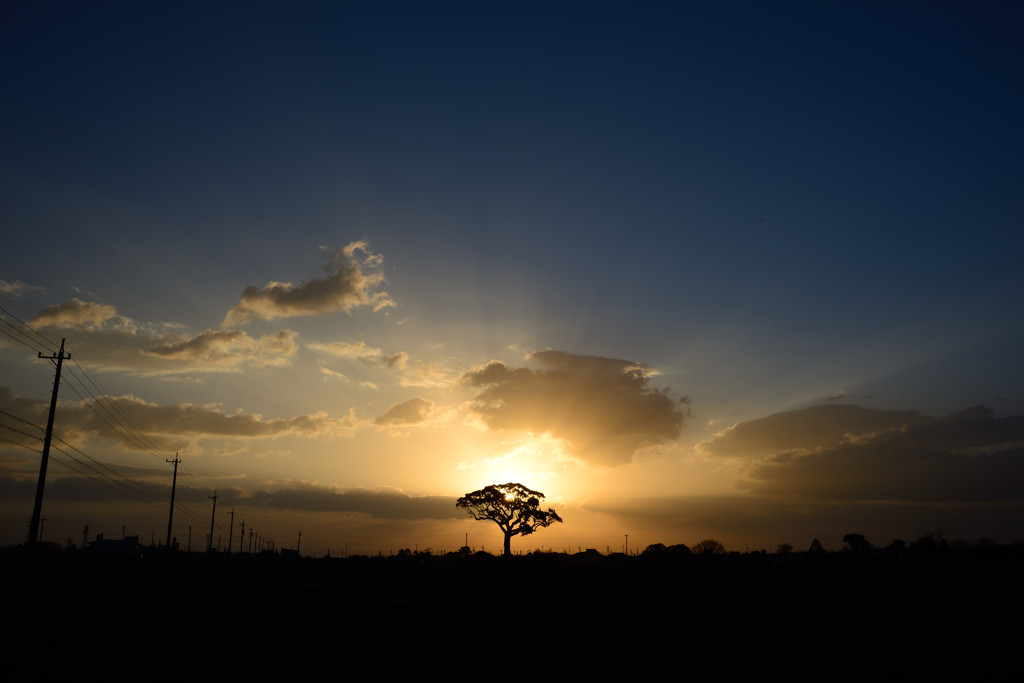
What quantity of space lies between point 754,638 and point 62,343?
46.6 metres

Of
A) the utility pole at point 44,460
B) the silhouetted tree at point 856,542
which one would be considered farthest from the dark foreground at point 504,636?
the silhouetted tree at point 856,542

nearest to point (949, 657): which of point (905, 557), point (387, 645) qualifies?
point (387, 645)

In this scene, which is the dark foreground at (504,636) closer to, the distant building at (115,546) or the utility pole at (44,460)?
the utility pole at (44,460)

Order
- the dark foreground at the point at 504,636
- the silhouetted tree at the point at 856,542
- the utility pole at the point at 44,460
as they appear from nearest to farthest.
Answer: the dark foreground at the point at 504,636 → the utility pole at the point at 44,460 → the silhouetted tree at the point at 856,542

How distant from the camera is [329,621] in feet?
64.3

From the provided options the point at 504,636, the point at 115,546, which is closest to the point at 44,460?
the point at 504,636

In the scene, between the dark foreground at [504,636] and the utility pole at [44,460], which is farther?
the utility pole at [44,460]

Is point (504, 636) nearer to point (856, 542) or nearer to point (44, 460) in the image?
point (44, 460)

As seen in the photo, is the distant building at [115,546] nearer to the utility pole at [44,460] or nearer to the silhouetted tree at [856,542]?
the utility pole at [44,460]

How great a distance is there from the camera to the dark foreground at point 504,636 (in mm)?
12773

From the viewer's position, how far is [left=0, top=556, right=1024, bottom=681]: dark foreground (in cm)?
1277

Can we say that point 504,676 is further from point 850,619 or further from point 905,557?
point 905,557

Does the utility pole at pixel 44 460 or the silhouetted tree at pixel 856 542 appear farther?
the silhouetted tree at pixel 856 542

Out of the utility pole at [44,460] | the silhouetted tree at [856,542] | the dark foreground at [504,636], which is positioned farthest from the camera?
the silhouetted tree at [856,542]
